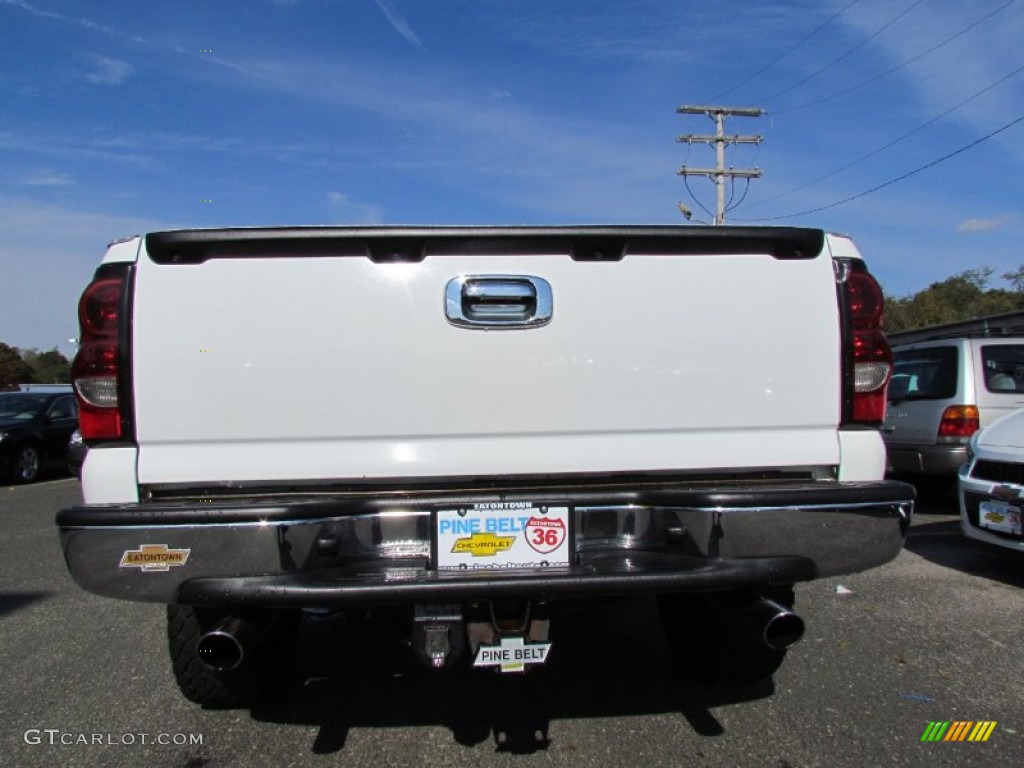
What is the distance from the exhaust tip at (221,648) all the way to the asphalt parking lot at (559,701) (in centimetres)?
60

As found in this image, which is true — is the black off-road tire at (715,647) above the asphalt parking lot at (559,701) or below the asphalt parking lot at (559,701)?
above

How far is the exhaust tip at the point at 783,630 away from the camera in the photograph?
97.0 inches

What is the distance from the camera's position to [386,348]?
98.9 inches

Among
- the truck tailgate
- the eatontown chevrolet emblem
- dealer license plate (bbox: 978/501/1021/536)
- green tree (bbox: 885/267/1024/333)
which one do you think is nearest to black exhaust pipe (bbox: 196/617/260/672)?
the eatontown chevrolet emblem

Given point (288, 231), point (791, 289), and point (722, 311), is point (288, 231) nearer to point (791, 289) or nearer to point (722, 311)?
point (722, 311)

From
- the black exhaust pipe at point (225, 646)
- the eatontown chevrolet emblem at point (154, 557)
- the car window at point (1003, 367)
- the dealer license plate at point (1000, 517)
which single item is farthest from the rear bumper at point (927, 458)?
the eatontown chevrolet emblem at point (154, 557)

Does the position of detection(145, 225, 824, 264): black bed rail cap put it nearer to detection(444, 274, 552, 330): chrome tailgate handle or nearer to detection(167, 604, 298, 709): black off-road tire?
detection(444, 274, 552, 330): chrome tailgate handle

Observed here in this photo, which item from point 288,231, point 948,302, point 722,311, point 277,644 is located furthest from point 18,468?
point 948,302

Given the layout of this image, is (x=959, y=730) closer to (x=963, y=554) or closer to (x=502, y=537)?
(x=502, y=537)

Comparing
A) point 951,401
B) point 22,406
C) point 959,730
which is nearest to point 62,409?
point 22,406

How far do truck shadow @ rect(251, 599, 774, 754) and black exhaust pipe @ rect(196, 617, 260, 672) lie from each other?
26.4 inches

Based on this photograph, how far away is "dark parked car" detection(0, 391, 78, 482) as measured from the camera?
12.2 m

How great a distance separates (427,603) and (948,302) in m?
62.0

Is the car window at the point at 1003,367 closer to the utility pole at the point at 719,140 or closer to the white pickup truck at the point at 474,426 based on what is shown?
the white pickup truck at the point at 474,426
